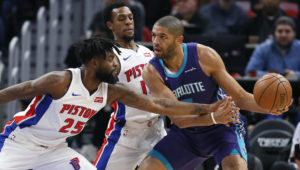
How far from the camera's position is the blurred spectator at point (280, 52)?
930 cm

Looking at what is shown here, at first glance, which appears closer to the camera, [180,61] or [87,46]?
[87,46]

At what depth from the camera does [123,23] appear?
21.9ft

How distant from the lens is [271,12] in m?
10.3

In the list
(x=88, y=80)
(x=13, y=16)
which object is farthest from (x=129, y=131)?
(x=13, y=16)

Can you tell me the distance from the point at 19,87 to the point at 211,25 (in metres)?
5.62

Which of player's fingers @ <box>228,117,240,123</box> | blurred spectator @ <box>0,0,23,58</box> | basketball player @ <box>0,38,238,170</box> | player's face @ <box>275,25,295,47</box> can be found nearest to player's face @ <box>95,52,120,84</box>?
basketball player @ <box>0,38,238,170</box>

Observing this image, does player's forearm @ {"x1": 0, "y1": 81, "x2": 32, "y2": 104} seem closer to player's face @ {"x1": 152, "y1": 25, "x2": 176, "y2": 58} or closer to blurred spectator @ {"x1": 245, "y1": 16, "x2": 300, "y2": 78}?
player's face @ {"x1": 152, "y1": 25, "x2": 176, "y2": 58}

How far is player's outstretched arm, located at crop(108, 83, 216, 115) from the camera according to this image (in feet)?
18.7

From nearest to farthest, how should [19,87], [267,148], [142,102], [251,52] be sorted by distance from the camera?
1. [19,87]
2. [142,102]
3. [267,148]
4. [251,52]

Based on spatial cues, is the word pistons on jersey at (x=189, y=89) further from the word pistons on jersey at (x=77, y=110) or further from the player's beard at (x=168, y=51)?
the word pistons on jersey at (x=77, y=110)

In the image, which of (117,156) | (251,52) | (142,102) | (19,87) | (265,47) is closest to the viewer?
(19,87)

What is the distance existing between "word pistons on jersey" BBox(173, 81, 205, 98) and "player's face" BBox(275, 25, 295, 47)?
3.69 metres

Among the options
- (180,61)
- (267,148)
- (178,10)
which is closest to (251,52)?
(178,10)

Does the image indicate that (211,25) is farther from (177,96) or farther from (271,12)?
(177,96)
